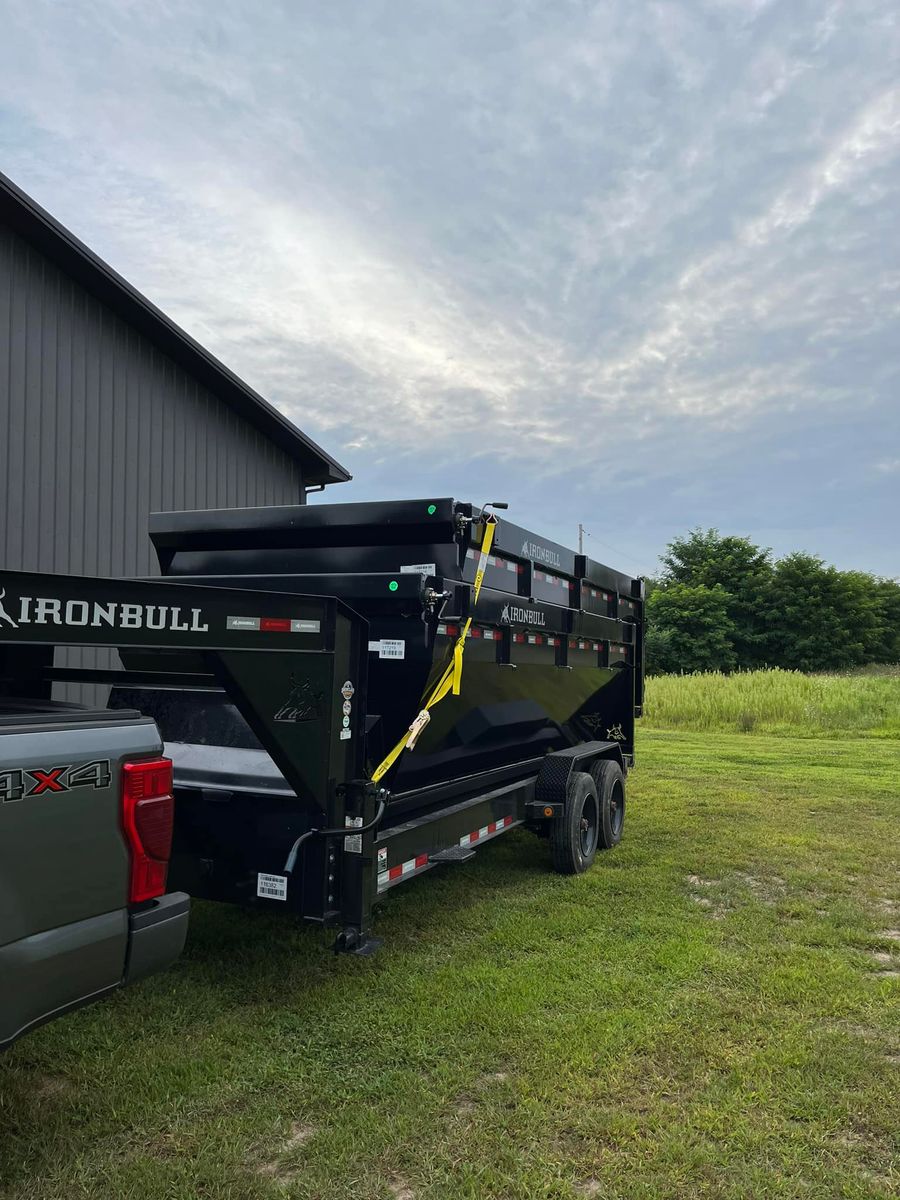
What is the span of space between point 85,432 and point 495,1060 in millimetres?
7975

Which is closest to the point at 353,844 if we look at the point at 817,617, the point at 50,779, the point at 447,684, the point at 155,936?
the point at 447,684

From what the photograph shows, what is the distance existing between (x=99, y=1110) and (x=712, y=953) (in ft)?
10.4

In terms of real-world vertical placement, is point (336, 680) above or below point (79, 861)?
above

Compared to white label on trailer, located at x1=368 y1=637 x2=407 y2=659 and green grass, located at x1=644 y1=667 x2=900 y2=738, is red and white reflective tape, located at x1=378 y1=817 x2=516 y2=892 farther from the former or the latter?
green grass, located at x1=644 y1=667 x2=900 y2=738

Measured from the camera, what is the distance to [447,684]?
4.80 metres

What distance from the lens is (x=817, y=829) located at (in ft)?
28.0

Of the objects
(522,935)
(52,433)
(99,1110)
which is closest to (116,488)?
(52,433)

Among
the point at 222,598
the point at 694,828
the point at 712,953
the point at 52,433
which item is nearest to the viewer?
the point at 222,598

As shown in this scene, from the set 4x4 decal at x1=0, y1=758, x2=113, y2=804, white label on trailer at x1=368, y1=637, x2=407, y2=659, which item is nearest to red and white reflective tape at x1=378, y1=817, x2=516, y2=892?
white label on trailer at x1=368, y1=637, x2=407, y2=659

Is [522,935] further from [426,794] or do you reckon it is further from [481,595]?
[481,595]

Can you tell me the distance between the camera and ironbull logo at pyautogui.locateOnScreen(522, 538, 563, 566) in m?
5.81

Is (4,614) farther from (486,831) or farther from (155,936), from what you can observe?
(486,831)

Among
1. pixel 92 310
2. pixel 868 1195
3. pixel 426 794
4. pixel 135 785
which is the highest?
pixel 92 310

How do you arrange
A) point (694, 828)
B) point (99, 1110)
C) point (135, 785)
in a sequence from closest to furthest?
point (135, 785), point (99, 1110), point (694, 828)
